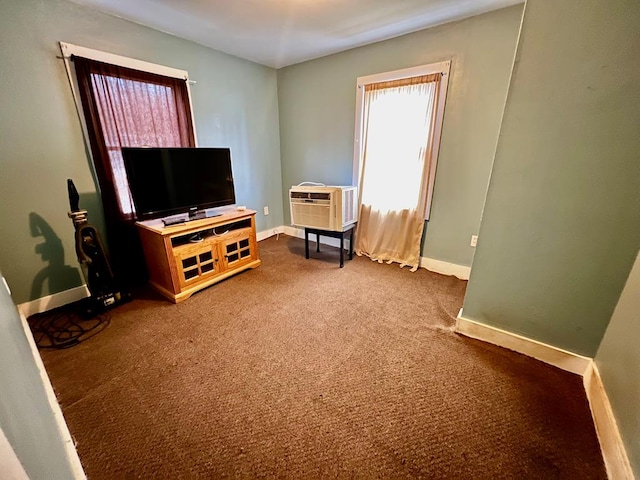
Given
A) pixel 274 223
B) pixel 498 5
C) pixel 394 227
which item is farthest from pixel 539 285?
pixel 274 223

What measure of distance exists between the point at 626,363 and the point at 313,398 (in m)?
1.37

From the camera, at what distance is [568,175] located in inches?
49.5

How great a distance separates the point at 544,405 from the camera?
125 cm

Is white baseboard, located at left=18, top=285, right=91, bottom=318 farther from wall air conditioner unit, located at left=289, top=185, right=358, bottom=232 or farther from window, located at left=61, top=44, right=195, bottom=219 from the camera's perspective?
wall air conditioner unit, located at left=289, top=185, right=358, bottom=232

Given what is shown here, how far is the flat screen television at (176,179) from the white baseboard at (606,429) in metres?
2.88

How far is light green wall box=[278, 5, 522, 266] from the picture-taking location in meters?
2.07

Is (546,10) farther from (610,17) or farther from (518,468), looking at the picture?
(518,468)

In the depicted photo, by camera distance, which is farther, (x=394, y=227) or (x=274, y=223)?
(x=274, y=223)

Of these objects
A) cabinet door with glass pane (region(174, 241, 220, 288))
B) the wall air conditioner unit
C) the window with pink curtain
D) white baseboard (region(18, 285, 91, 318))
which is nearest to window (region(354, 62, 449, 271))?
the wall air conditioner unit

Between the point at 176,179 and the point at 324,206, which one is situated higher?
the point at 176,179

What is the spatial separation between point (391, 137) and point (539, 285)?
1840 mm

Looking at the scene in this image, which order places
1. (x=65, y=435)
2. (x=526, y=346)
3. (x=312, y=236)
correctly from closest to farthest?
(x=65, y=435)
(x=526, y=346)
(x=312, y=236)

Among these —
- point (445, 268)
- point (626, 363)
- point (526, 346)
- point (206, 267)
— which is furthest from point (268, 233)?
point (626, 363)

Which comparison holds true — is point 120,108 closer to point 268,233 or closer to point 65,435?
point 268,233
